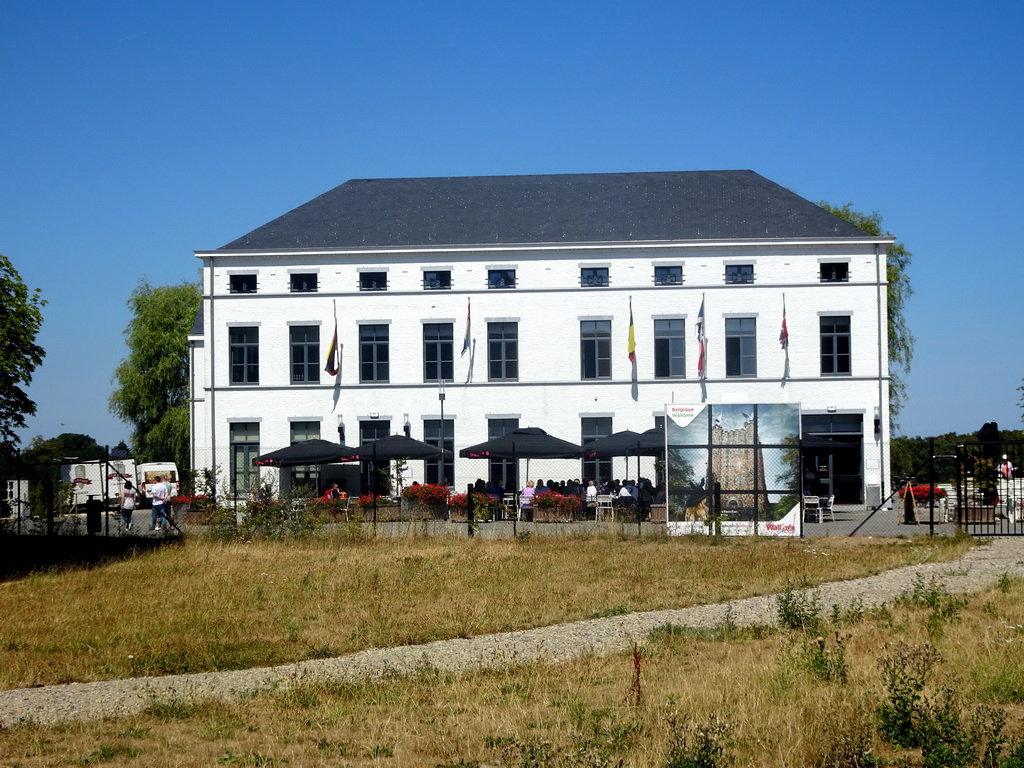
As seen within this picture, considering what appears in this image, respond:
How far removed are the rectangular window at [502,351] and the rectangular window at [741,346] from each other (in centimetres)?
814

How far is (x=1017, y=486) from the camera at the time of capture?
29594 millimetres

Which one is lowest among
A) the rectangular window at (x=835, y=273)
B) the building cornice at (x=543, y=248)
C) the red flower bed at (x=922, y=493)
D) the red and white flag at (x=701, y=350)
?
the red flower bed at (x=922, y=493)

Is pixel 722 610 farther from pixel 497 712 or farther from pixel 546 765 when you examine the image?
pixel 546 765

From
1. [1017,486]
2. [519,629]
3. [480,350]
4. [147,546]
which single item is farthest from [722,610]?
[480,350]

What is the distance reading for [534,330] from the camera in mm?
45156

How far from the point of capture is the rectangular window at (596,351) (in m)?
44.9

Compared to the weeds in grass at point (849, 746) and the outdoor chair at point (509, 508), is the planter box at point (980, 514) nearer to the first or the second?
the outdoor chair at point (509, 508)

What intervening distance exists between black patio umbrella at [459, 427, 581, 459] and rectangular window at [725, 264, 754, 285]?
12.7 meters

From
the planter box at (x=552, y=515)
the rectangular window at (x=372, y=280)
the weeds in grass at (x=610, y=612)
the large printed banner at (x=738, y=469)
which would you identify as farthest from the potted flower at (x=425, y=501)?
the weeds in grass at (x=610, y=612)

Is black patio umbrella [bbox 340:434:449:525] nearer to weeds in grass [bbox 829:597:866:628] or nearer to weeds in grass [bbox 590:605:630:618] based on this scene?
weeds in grass [bbox 590:605:630:618]

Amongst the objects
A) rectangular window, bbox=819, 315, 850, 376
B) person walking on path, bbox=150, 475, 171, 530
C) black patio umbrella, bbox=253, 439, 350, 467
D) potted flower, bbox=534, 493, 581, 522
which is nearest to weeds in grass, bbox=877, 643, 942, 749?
potted flower, bbox=534, 493, 581, 522

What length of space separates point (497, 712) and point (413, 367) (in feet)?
119

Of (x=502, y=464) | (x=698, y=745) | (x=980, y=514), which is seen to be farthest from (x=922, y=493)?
(x=698, y=745)

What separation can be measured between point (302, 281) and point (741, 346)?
17.3 metres
